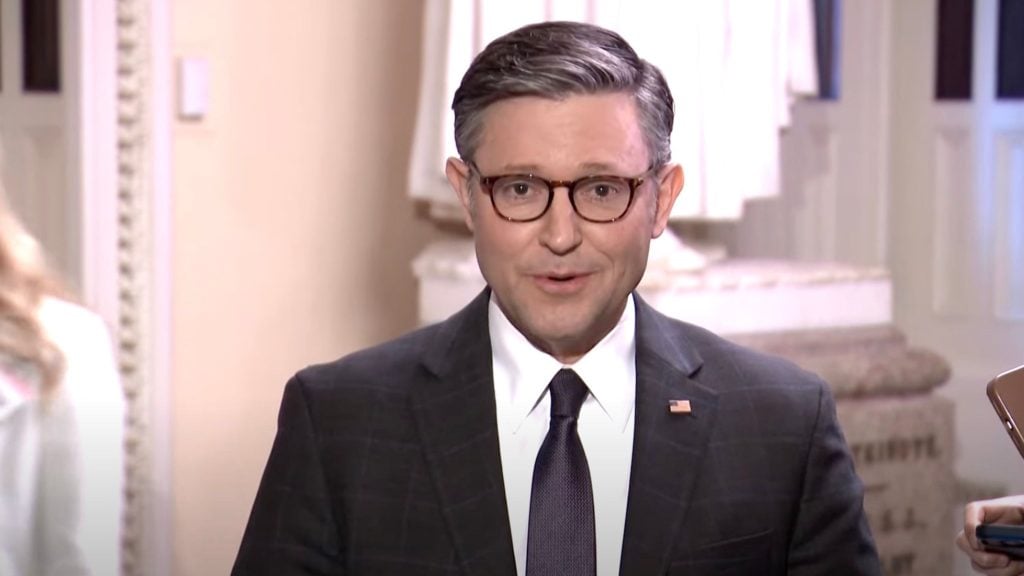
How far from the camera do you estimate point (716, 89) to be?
340cm

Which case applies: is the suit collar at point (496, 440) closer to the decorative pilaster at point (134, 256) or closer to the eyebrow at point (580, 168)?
the eyebrow at point (580, 168)

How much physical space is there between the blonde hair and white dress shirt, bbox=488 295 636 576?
476 millimetres

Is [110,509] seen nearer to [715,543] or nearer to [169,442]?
[715,543]

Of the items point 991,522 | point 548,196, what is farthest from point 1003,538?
point 548,196

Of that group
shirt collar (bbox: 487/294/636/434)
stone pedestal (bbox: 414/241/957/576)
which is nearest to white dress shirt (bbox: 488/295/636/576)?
shirt collar (bbox: 487/294/636/434)

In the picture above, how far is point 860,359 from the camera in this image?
3.49 metres

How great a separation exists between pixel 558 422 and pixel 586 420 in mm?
34

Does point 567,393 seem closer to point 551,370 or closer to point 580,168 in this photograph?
point 551,370

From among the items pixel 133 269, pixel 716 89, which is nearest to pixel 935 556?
pixel 716 89

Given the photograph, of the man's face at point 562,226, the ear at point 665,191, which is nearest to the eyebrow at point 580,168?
the man's face at point 562,226

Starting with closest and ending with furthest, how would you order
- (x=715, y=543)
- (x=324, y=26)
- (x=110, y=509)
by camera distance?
(x=110, y=509) → (x=715, y=543) → (x=324, y=26)

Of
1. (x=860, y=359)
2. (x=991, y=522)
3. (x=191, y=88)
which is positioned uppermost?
(x=191, y=88)

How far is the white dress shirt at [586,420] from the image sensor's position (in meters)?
1.68

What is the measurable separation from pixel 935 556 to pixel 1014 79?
1779 mm
